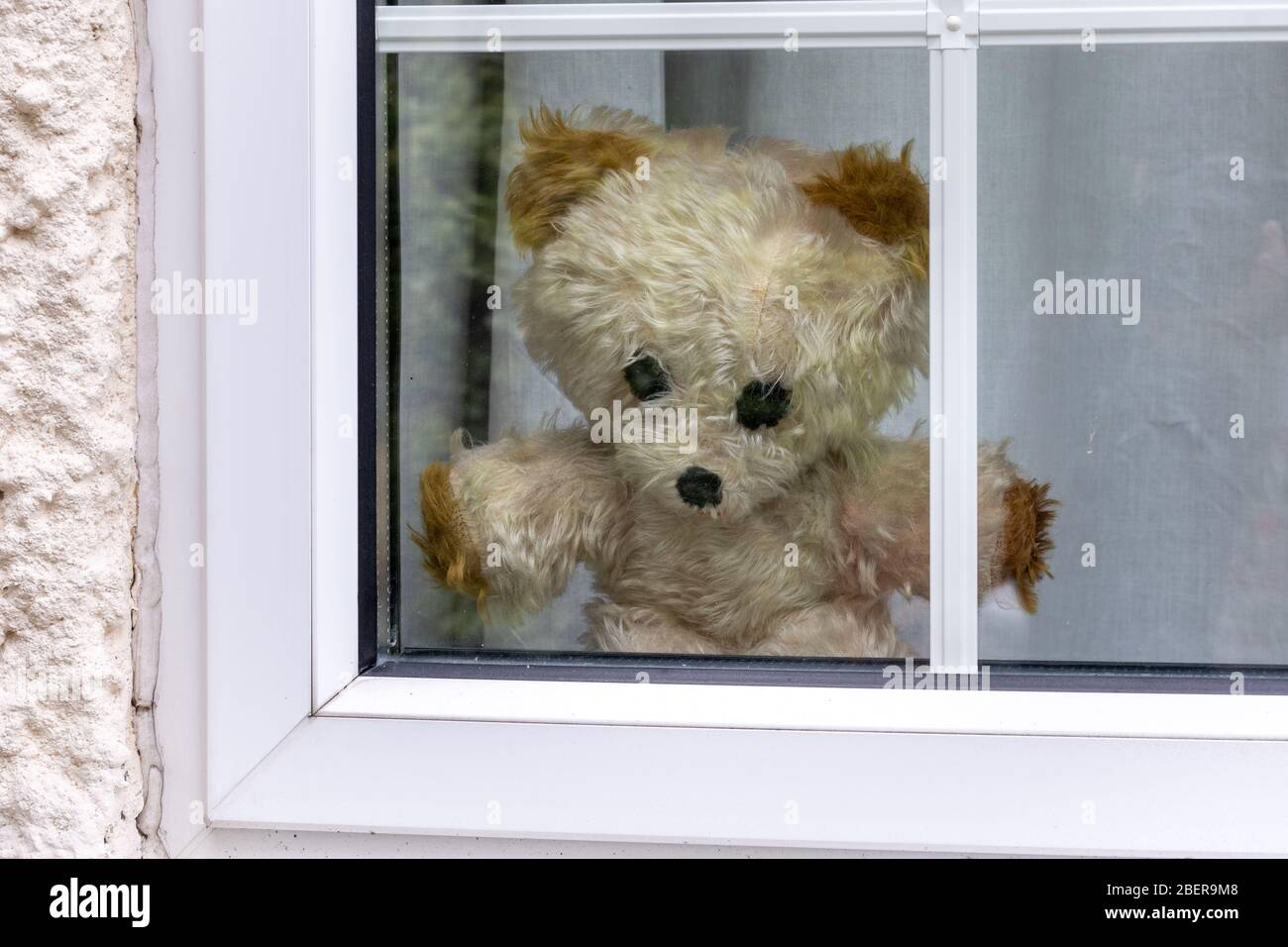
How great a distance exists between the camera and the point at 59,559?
639 millimetres

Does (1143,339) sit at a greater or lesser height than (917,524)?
greater

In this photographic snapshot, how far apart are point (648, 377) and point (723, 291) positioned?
9cm

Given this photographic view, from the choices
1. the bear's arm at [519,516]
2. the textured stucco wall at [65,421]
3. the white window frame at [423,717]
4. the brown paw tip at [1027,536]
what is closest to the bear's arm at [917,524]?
the brown paw tip at [1027,536]

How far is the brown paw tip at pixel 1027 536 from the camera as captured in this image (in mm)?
767

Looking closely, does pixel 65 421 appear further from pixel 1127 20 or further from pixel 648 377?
pixel 1127 20

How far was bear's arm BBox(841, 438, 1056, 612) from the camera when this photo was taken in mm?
750

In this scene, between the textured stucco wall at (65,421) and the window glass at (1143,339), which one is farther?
the window glass at (1143,339)

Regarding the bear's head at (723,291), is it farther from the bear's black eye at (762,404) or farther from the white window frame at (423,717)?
the white window frame at (423,717)

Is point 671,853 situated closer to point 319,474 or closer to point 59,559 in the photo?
point 319,474

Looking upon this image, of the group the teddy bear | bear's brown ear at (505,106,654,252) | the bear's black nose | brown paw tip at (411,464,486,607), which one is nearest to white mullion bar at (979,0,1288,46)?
the teddy bear

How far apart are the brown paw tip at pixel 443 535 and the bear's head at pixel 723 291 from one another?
141mm

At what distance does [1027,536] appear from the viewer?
2.53 ft

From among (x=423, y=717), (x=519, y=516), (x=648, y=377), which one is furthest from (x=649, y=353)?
(x=423, y=717)
